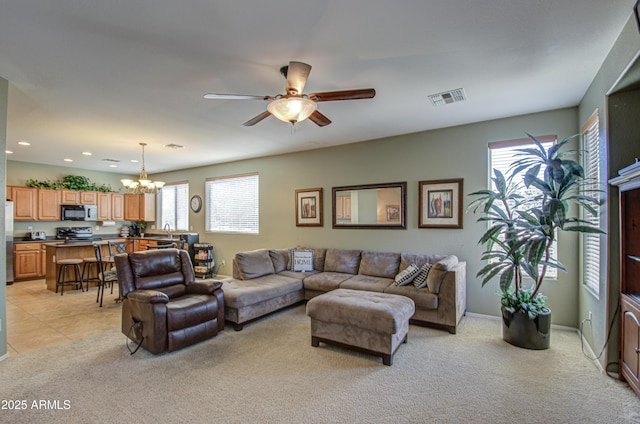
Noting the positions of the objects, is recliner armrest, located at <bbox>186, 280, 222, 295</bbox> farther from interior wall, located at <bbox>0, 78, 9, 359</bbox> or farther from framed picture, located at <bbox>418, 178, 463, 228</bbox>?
framed picture, located at <bbox>418, 178, 463, 228</bbox>

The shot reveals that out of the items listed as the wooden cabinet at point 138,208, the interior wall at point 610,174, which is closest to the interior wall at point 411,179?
the interior wall at point 610,174

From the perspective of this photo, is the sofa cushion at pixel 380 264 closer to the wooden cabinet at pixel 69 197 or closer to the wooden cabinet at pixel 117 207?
the wooden cabinet at pixel 117 207

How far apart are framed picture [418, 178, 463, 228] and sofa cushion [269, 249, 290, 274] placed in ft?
7.80

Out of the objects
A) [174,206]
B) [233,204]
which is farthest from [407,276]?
A: [174,206]

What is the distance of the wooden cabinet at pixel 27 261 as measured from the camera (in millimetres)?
6770

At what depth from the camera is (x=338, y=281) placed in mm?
4574

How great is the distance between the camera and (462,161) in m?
4.45

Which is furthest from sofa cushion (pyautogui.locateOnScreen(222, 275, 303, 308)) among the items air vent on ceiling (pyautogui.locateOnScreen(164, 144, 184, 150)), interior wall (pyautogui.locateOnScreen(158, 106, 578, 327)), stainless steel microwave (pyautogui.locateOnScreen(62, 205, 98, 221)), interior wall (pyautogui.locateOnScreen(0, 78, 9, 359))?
stainless steel microwave (pyautogui.locateOnScreen(62, 205, 98, 221))

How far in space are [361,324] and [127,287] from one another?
2.64m

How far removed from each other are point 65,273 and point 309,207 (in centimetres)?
503

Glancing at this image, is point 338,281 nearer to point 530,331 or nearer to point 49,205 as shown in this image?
point 530,331

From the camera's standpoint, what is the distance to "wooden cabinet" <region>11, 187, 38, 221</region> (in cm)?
689

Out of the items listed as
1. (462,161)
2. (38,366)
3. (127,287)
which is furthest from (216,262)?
(462,161)

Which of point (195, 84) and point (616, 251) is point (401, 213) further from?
point (195, 84)
